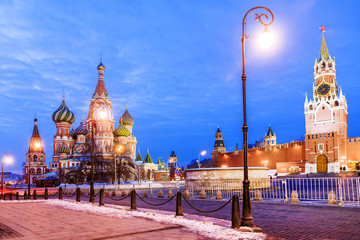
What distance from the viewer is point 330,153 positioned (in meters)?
68.6

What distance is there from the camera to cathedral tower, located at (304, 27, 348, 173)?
225 feet

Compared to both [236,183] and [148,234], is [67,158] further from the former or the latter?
[148,234]

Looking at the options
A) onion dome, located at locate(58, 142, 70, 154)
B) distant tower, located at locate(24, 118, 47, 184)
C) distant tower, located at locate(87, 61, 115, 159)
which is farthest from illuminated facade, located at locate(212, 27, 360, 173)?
distant tower, located at locate(24, 118, 47, 184)

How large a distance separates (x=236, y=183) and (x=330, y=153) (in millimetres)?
52814

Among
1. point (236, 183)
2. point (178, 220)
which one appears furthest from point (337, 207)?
point (236, 183)

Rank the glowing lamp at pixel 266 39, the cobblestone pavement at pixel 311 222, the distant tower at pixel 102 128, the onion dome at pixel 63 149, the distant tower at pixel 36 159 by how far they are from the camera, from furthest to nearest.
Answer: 1. the distant tower at pixel 36 159
2. the onion dome at pixel 63 149
3. the distant tower at pixel 102 128
4. the glowing lamp at pixel 266 39
5. the cobblestone pavement at pixel 311 222

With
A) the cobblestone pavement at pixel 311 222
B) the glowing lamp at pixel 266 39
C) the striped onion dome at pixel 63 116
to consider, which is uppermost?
the striped onion dome at pixel 63 116

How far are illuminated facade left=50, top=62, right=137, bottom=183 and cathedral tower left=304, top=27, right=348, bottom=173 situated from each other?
4171 centimetres

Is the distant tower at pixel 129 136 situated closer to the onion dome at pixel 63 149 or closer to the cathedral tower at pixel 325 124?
the onion dome at pixel 63 149

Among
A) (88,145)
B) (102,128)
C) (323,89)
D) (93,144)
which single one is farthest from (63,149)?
(323,89)

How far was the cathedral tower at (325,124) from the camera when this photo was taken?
2699 inches

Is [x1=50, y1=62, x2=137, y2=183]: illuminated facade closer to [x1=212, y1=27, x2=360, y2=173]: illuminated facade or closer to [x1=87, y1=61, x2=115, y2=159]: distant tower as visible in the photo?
[x1=87, y1=61, x2=115, y2=159]: distant tower

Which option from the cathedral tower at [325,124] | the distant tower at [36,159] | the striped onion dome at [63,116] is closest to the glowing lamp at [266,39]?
the striped onion dome at [63,116]

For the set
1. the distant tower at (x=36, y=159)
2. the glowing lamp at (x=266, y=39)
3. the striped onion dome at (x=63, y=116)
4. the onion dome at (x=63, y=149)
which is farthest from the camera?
the distant tower at (x=36, y=159)
